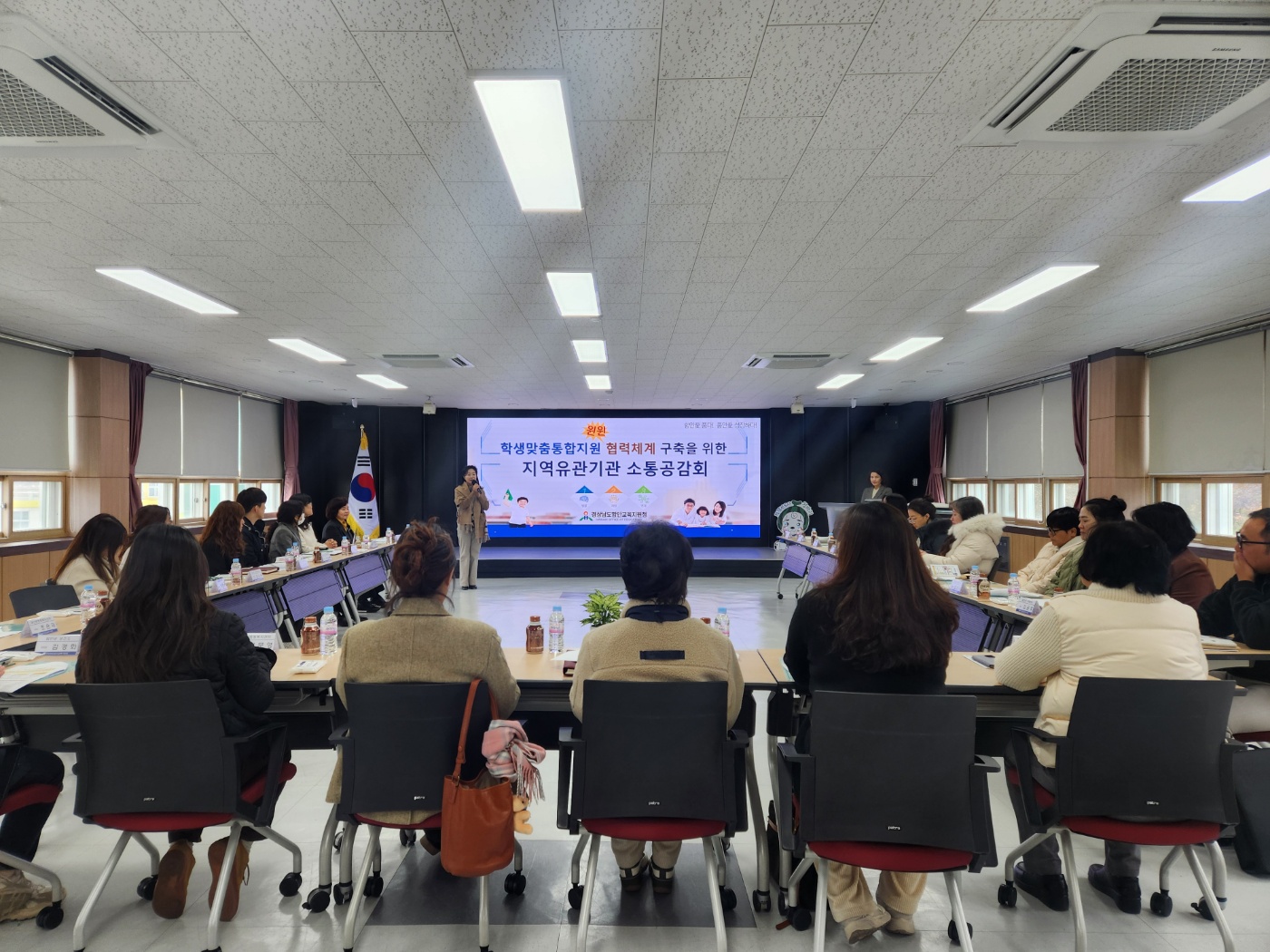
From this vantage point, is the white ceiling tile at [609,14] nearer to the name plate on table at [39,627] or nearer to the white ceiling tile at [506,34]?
the white ceiling tile at [506,34]

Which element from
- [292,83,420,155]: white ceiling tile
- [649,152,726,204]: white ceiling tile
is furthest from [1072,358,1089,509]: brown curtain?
[292,83,420,155]: white ceiling tile

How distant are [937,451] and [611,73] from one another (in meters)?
10.9

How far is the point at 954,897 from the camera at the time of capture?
191 centimetres

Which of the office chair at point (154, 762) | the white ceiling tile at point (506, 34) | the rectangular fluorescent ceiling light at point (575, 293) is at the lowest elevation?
the office chair at point (154, 762)

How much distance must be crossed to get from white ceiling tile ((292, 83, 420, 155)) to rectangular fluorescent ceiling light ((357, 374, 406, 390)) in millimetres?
6170

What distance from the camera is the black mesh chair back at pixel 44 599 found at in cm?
377

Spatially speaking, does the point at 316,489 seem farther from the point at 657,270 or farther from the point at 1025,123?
the point at 1025,123

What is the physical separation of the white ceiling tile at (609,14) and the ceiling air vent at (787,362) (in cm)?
534

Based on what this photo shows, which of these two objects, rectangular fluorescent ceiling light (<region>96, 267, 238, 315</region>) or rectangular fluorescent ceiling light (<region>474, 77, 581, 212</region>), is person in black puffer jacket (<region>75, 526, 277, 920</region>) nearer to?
rectangular fluorescent ceiling light (<region>474, 77, 581, 212</region>)

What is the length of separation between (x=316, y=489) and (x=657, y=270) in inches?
392

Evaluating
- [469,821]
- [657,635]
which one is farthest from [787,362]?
[469,821]

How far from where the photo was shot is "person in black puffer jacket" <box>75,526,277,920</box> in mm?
2021

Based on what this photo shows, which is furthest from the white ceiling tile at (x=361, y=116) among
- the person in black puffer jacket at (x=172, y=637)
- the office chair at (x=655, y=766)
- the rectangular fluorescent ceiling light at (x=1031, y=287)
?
the rectangular fluorescent ceiling light at (x=1031, y=287)

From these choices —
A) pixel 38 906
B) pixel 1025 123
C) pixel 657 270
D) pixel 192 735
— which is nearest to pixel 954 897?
pixel 192 735
